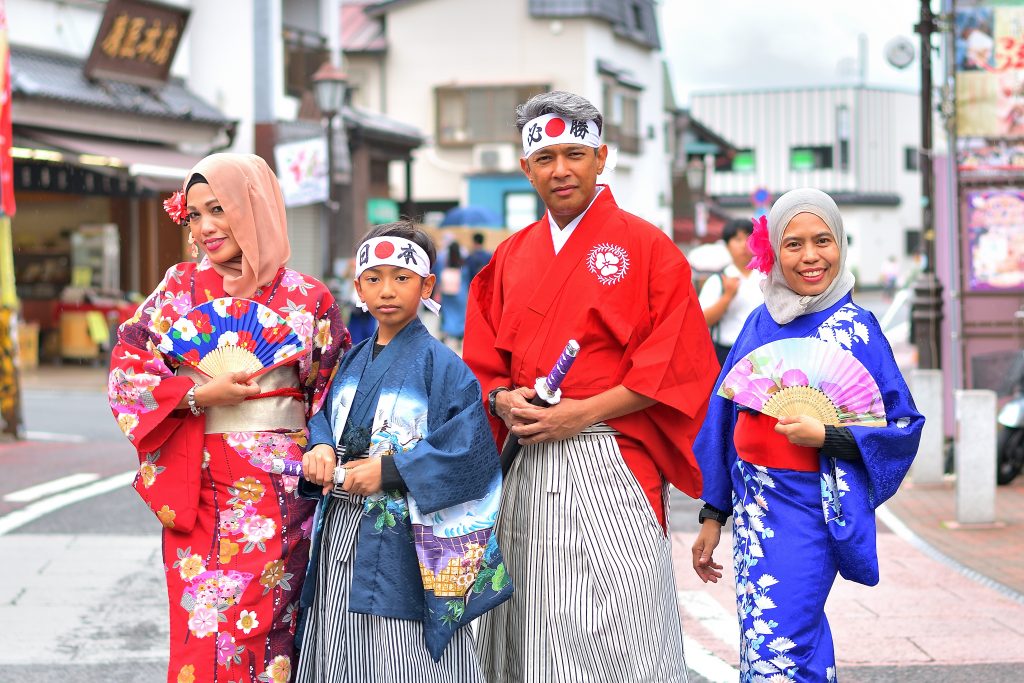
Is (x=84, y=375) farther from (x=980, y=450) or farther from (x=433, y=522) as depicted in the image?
(x=433, y=522)

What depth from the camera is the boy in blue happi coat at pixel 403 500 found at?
Result: 12.1 feet

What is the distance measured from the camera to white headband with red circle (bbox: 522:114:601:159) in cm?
380

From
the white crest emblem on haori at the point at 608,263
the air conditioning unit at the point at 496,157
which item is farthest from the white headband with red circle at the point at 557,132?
the air conditioning unit at the point at 496,157

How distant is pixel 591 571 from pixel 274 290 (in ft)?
4.28

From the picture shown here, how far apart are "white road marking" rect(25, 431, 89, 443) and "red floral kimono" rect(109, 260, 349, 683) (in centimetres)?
891

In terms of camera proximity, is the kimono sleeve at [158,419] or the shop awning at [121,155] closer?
the kimono sleeve at [158,419]

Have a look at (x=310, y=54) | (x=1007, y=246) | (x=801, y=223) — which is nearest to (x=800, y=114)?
(x=310, y=54)

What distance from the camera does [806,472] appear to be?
3875mm

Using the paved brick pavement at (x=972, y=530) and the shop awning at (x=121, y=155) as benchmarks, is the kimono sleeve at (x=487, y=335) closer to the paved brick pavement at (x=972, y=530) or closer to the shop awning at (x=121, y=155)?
the paved brick pavement at (x=972, y=530)

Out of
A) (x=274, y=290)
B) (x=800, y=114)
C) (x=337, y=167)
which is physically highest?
(x=800, y=114)

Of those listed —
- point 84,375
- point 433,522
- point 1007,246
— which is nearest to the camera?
point 433,522

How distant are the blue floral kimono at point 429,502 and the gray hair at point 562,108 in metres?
0.75

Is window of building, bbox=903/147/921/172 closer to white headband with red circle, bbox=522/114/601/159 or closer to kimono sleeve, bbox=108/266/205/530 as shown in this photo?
white headband with red circle, bbox=522/114/601/159

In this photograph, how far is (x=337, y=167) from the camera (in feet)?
80.8
